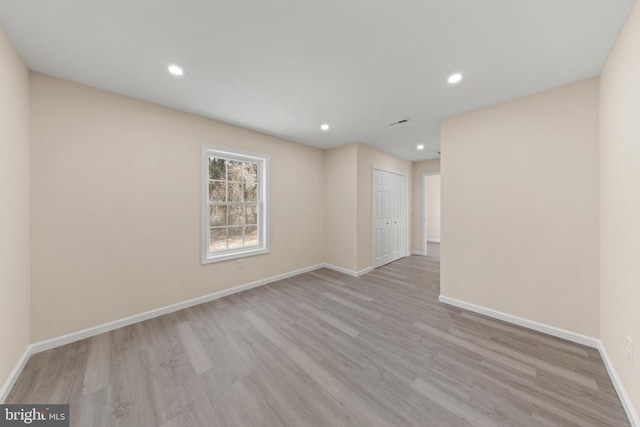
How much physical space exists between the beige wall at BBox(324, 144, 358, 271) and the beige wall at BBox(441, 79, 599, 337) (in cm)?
158

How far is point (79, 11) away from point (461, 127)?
3.68 metres

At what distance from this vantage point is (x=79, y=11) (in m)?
1.38

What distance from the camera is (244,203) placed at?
11.6 ft

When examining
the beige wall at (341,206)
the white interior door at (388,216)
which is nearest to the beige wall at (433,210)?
the white interior door at (388,216)

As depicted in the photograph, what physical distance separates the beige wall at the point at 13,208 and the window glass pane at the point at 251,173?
2166 mm

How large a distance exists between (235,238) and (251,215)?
46 centimetres

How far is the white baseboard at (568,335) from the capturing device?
1374 mm

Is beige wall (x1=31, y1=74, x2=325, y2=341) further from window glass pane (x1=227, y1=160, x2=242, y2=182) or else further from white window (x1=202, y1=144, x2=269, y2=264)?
window glass pane (x1=227, y1=160, x2=242, y2=182)

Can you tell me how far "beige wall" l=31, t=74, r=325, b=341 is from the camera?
2023mm

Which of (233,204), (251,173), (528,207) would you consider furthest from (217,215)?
(528,207)

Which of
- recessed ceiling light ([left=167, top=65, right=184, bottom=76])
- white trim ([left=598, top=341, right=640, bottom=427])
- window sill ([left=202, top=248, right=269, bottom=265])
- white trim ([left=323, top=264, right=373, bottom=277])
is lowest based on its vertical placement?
white trim ([left=598, top=341, right=640, bottom=427])

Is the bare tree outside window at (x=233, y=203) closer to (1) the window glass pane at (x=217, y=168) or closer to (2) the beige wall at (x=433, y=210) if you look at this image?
(1) the window glass pane at (x=217, y=168)

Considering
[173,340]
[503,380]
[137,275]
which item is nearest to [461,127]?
[503,380]

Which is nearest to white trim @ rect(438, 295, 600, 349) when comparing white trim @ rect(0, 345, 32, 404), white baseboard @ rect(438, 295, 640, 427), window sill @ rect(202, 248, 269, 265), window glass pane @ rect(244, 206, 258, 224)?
white baseboard @ rect(438, 295, 640, 427)
